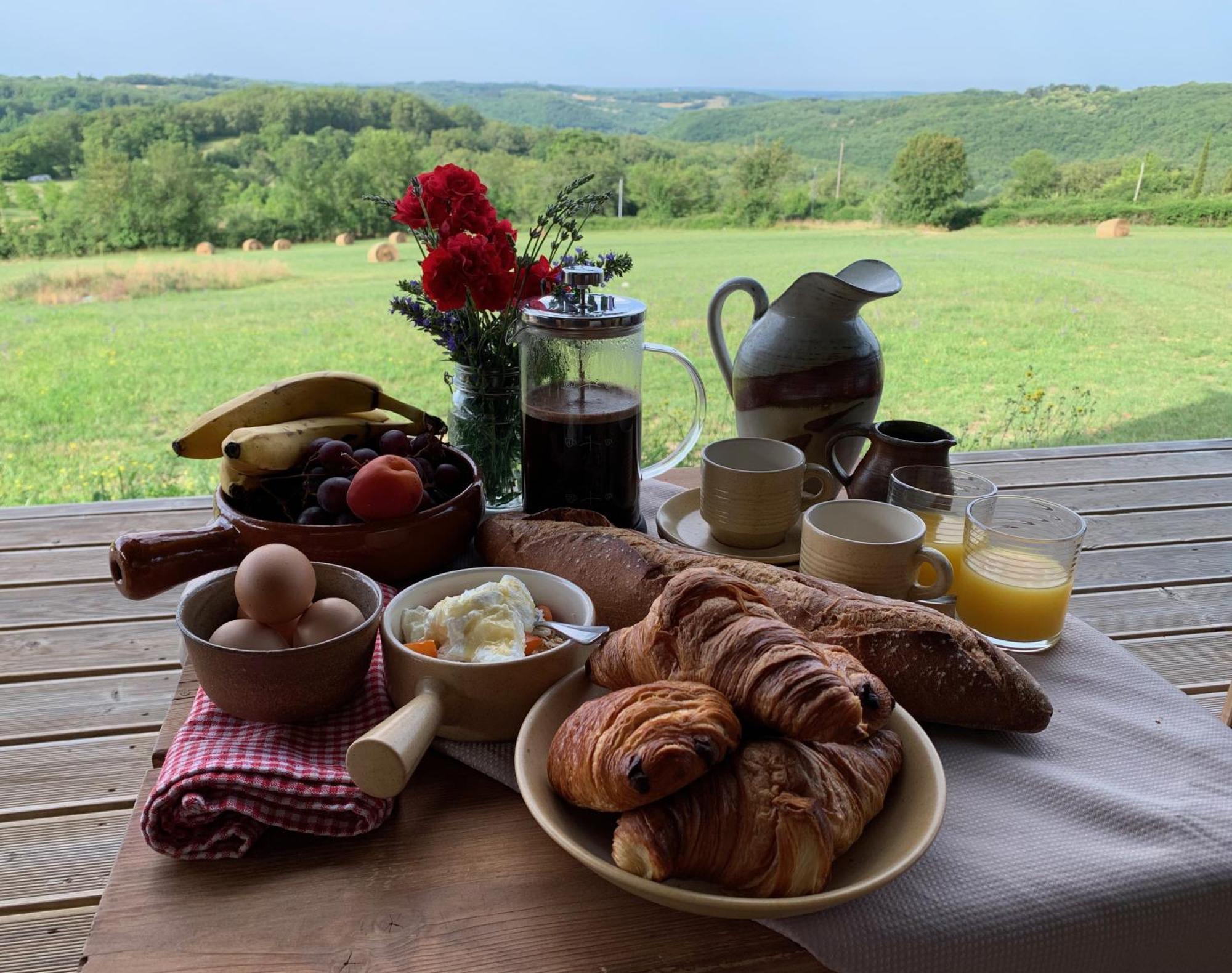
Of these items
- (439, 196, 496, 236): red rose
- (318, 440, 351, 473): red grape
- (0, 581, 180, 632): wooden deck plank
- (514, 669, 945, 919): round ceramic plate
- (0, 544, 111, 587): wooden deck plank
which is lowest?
(0, 581, 180, 632): wooden deck plank

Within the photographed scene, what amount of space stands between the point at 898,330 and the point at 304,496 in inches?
236

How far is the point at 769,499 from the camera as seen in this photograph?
1.13m

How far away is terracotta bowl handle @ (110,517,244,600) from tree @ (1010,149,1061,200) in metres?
10.6

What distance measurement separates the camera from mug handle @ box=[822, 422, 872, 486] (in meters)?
Result: 1.22

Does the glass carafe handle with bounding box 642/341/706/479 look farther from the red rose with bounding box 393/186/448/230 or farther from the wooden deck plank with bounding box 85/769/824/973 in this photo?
the wooden deck plank with bounding box 85/769/824/973

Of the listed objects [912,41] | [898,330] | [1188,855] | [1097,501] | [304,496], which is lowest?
[898,330]

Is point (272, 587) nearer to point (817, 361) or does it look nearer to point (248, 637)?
point (248, 637)

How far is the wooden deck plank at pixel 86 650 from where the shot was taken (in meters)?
1.53

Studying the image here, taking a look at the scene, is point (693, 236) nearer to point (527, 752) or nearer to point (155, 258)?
point (155, 258)

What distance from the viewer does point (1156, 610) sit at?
1357mm

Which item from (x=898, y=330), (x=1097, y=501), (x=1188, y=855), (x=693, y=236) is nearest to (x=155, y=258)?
(x=693, y=236)

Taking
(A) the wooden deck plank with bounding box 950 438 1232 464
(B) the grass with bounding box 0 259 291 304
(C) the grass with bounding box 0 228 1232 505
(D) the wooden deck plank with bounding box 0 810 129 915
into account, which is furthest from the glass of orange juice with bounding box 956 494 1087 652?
(B) the grass with bounding box 0 259 291 304

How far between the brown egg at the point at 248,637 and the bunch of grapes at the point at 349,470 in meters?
0.24

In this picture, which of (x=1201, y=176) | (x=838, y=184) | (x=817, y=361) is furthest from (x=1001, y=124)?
(x=817, y=361)
